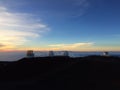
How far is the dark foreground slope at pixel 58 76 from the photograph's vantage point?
2073 cm

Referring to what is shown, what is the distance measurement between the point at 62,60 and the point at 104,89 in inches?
512

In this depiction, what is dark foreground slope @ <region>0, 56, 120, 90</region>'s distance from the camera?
2073 centimetres

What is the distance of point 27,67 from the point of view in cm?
2875

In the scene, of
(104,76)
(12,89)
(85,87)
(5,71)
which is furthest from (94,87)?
(5,71)

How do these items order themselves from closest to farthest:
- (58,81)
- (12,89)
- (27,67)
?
(12,89) < (58,81) < (27,67)

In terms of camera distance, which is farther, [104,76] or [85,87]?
[104,76]

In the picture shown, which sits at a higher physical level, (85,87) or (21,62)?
(21,62)

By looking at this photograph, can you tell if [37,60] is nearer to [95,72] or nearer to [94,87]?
[95,72]

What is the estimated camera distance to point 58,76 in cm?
2358

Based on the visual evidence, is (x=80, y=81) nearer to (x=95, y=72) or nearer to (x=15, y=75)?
(x=95, y=72)

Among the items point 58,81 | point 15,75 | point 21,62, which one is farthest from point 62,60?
point 58,81

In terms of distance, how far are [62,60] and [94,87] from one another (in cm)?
1220

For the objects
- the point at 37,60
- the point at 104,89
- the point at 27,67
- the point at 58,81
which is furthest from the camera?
the point at 37,60

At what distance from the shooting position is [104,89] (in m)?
19.3
